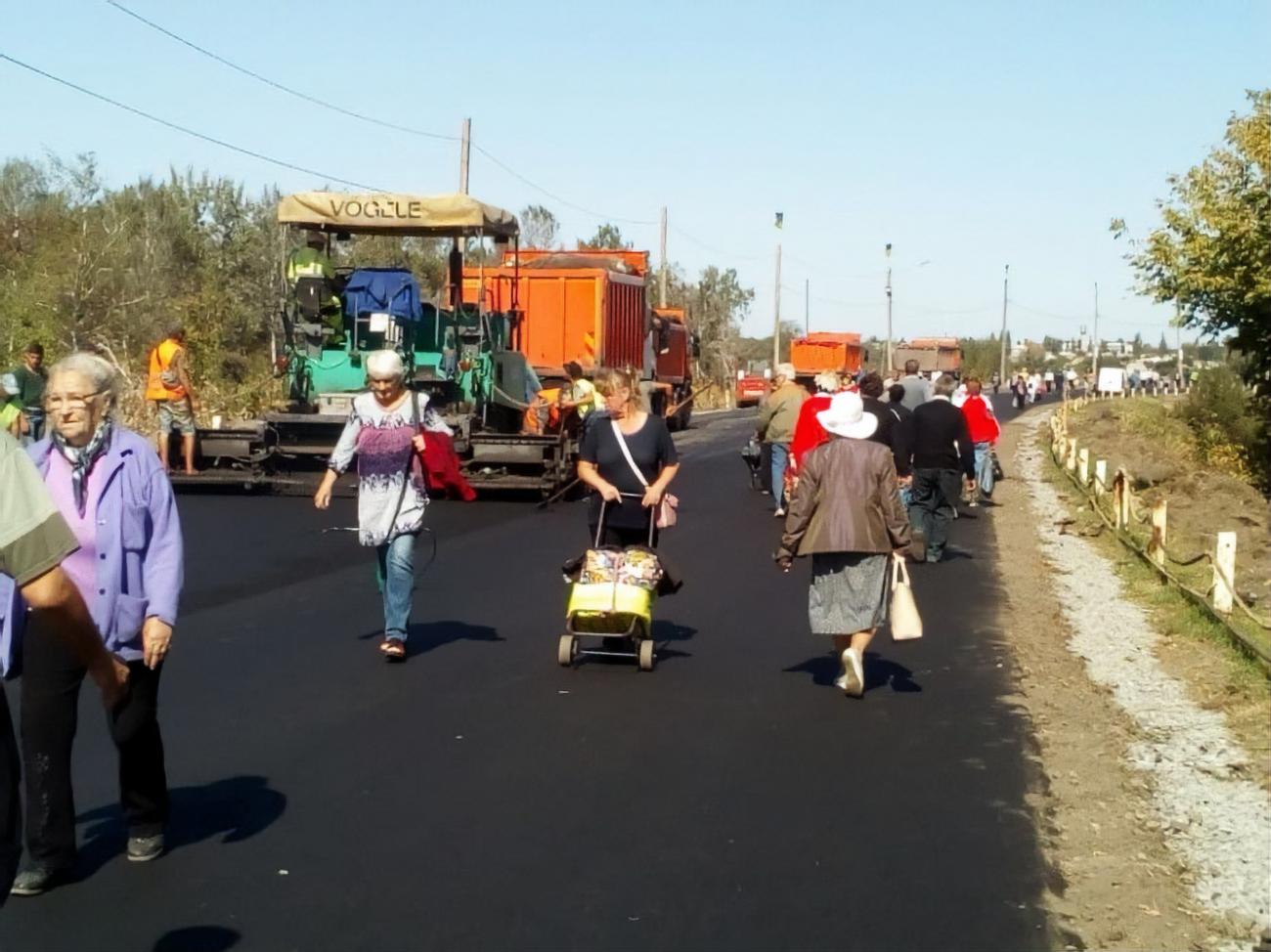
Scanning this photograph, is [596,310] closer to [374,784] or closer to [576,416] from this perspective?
[576,416]

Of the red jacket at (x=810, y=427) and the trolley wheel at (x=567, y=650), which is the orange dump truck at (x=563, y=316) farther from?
the trolley wheel at (x=567, y=650)

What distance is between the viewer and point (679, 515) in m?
20.3

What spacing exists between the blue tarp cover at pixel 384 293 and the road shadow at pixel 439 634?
987 centimetres

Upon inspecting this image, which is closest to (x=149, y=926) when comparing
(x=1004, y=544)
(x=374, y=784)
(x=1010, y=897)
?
(x=374, y=784)

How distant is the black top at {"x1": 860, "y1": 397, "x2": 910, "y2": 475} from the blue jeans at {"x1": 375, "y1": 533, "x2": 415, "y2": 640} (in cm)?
646

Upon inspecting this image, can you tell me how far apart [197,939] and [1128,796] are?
409cm

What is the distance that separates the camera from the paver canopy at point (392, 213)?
20.8 m

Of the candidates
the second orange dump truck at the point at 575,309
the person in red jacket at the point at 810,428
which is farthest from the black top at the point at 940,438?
the second orange dump truck at the point at 575,309

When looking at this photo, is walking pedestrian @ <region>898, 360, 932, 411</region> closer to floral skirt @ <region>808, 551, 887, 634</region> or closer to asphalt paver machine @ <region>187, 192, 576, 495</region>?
asphalt paver machine @ <region>187, 192, 576, 495</region>

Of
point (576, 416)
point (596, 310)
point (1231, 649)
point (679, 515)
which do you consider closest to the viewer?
point (1231, 649)

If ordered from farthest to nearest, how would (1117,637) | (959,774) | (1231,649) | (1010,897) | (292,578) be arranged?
(292,578) → (1117,637) → (1231,649) → (959,774) → (1010,897)

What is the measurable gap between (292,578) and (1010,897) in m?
8.71

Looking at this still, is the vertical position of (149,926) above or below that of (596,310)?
below

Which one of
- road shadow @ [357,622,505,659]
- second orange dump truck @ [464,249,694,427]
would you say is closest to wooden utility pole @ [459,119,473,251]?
second orange dump truck @ [464,249,694,427]
